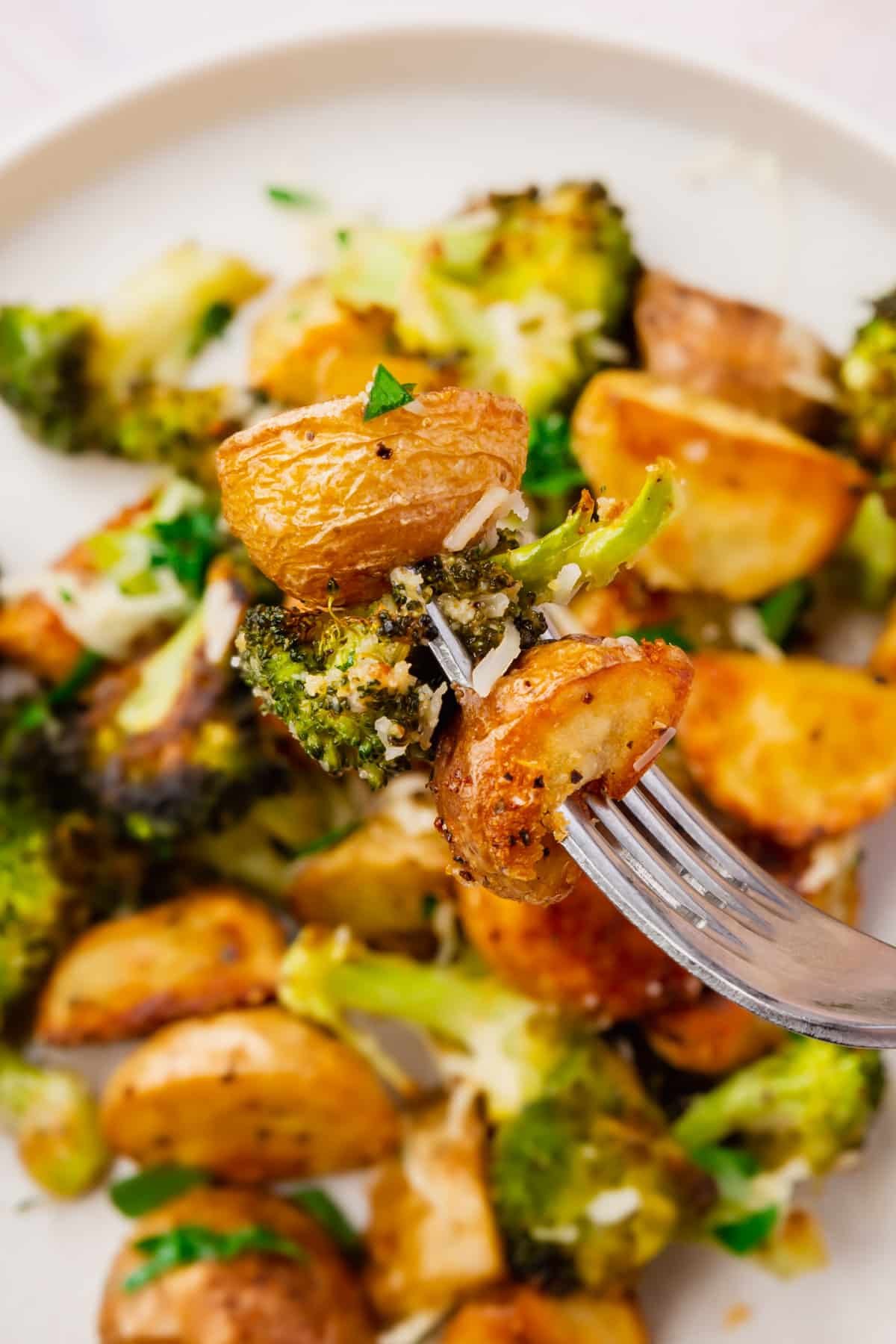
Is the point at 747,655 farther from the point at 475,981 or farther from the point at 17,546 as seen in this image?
the point at 17,546

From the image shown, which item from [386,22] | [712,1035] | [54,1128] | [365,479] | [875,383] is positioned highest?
[386,22]

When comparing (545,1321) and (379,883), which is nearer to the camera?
(545,1321)

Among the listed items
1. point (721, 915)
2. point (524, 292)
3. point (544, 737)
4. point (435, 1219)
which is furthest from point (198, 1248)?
point (524, 292)

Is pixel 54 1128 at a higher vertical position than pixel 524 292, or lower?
lower

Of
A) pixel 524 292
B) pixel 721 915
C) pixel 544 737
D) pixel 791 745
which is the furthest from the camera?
pixel 524 292

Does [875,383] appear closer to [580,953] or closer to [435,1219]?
[580,953]

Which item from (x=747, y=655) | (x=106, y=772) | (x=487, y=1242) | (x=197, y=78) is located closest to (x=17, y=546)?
(x=106, y=772)

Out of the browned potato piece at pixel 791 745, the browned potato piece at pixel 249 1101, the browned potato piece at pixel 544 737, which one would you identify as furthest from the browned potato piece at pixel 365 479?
the browned potato piece at pixel 249 1101
